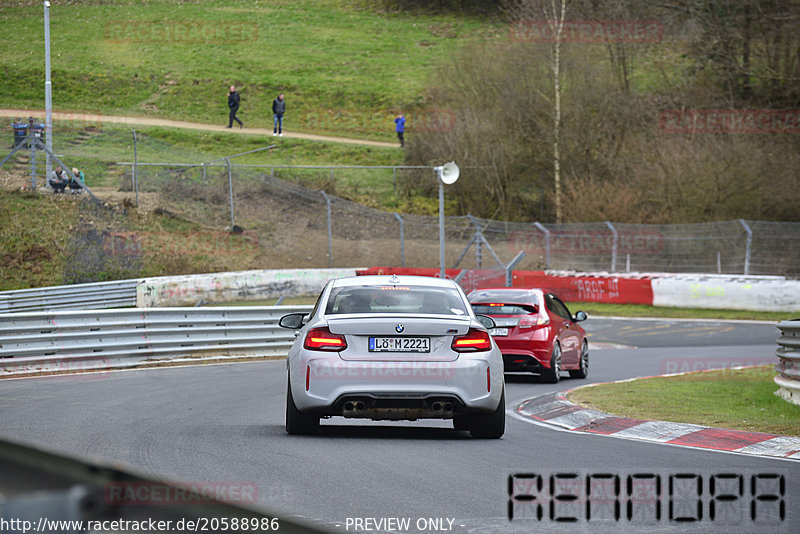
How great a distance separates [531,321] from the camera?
16172 mm

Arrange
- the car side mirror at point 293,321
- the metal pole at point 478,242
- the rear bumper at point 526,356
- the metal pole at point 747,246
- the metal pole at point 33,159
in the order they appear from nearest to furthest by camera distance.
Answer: the car side mirror at point 293,321 < the rear bumper at point 526,356 < the metal pole at point 747,246 < the metal pole at point 33,159 < the metal pole at point 478,242

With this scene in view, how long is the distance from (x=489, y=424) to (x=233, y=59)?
72.0m

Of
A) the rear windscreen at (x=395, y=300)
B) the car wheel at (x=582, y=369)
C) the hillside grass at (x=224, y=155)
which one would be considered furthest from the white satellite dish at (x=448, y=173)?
the rear windscreen at (x=395, y=300)

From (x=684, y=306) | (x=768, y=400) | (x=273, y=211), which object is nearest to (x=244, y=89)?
(x=273, y=211)

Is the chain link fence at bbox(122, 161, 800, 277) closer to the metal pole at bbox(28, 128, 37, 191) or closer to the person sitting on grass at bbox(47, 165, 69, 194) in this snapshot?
the person sitting on grass at bbox(47, 165, 69, 194)

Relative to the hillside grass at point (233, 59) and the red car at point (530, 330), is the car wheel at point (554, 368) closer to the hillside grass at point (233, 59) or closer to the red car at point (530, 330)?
the red car at point (530, 330)

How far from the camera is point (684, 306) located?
34.0m

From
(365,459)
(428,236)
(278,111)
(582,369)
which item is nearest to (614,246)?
(428,236)

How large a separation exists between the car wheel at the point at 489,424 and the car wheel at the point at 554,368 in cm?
691

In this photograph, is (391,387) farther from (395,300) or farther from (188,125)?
(188,125)

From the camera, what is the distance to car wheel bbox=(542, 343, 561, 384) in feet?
53.4

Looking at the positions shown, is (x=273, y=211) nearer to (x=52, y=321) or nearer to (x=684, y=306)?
(x=684, y=306)

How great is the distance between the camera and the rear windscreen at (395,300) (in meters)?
9.49

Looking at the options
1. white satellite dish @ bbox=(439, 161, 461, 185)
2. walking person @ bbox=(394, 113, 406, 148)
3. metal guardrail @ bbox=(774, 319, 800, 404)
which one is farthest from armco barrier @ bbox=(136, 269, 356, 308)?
walking person @ bbox=(394, 113, 406, 148)
